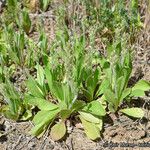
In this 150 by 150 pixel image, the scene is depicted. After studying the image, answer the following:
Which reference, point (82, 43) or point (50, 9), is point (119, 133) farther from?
point (50, 9)

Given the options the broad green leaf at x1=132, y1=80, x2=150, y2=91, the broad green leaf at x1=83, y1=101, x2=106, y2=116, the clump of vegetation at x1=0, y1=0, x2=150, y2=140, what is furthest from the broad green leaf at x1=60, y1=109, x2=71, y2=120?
the broad green leaf at x1=132, y1=80, x2=150, y2=91

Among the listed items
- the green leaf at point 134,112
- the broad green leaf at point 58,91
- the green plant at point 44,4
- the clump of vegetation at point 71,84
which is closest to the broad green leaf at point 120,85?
the clump of vegetation at point 71,84

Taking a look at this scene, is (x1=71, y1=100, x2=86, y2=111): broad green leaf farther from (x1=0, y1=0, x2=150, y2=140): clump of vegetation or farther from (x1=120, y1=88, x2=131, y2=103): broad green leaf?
(x1=120, y1=88, x2=131, y2=103): broad green leaf

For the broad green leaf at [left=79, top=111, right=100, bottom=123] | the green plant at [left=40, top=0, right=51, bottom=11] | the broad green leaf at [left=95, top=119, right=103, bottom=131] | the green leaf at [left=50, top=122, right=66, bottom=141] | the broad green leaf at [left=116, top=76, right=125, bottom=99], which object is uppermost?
the green plant at [left=40, top=0, right=51, bottom=11]

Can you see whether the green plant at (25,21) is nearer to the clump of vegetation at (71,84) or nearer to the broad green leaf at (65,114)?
the clump of vegetation at (71,84)

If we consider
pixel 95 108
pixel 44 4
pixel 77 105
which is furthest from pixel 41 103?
pixel 44 4

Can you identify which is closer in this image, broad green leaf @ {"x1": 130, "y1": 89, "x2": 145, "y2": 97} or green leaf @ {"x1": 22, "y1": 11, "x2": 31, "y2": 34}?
broad green leaf @ {"x1": 130, "y1": 89, "x2": 145, "y2": 97}
